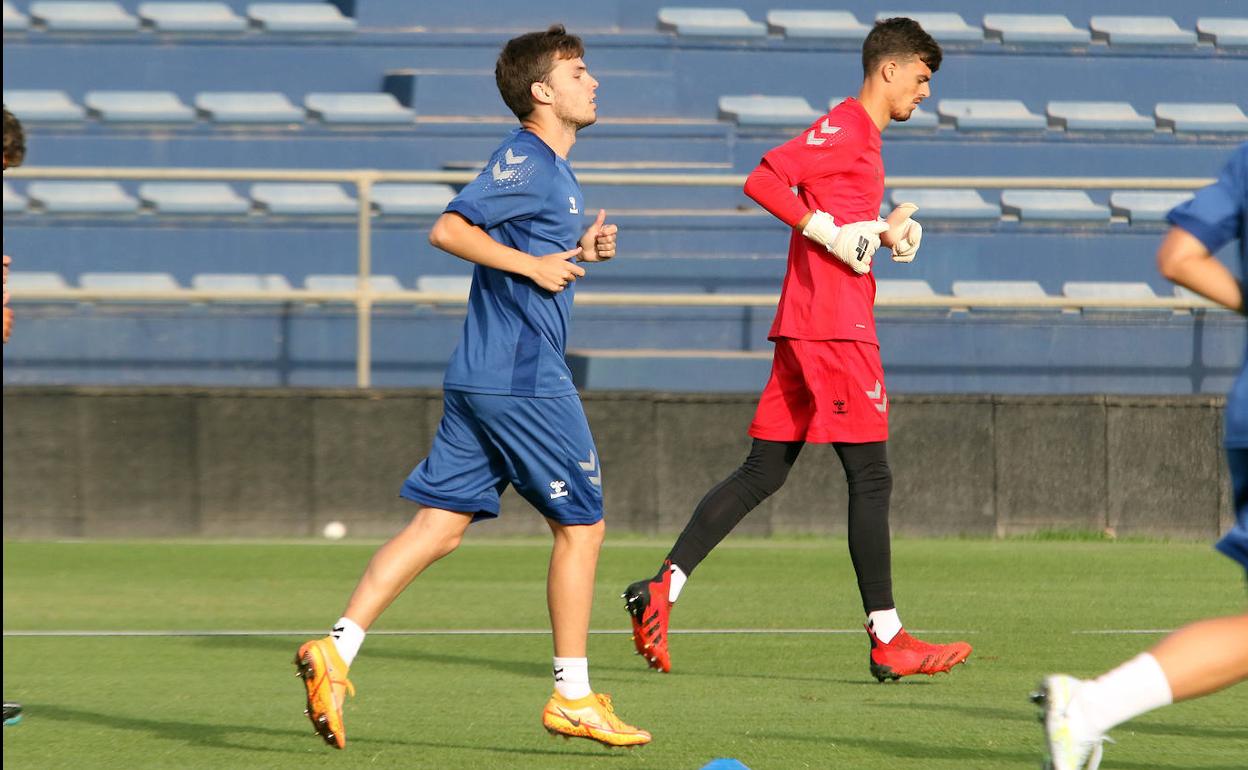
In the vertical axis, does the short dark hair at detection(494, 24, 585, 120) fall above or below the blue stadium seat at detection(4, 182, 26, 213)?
below

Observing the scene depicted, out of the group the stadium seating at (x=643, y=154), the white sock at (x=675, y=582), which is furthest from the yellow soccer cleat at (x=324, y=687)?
the stadium seating at (x=643, y=154)

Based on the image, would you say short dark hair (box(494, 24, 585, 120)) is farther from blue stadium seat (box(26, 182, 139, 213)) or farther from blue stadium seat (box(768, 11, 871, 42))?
blue stadium seat (box(768, 11, 871, 42))

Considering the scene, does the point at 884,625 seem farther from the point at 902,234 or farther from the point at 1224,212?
the point at 1224,212

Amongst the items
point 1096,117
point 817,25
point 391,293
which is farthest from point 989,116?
point 391,293

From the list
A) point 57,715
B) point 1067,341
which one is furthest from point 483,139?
point 57,715

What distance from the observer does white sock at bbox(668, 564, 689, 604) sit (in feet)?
19.8

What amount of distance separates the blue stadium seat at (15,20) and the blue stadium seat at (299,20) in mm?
2217

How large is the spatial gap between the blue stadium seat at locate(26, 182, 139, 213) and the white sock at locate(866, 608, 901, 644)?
1071cm

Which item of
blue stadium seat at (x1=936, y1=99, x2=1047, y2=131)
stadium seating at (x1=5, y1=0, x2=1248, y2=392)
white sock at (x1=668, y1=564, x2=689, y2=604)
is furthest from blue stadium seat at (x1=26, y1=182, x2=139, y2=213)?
white sock at (x1=668, y1=564, x2=689, y2=604)

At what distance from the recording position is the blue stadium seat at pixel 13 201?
15.4 m

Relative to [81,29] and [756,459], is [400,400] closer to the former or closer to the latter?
[756,459]

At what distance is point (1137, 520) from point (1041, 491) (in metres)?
0.54

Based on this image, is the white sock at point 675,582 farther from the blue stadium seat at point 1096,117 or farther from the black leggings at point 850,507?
the blue stadium seat at point 1096,117

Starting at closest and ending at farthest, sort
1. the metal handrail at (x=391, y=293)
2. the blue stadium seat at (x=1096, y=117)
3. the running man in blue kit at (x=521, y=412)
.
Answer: the running man in blue kit at (x=521, y=412), the metal handrail at (x=391, y=293), the blue stadium seat at (x=1096, y=117)
